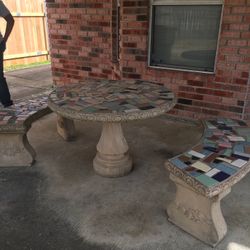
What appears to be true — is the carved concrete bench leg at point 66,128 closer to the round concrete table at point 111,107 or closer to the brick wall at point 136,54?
the round concrete table at point 111,107

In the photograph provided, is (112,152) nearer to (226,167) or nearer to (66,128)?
(66,128)

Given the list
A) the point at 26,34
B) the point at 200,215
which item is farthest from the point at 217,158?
the point at 26,34

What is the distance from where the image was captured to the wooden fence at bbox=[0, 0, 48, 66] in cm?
783

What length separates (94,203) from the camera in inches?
94.3

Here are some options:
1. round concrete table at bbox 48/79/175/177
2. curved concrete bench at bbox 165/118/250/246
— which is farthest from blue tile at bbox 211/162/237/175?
round concrete table at bbox 48/79/175/177

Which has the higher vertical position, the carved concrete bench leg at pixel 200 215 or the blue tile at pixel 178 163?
the blue tile at pixel 178 163

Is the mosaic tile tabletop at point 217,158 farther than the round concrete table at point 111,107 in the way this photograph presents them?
No

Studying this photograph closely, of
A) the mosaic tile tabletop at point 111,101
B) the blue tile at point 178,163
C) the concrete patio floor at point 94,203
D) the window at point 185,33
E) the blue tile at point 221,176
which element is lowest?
the concrete patio floor at point 94,203

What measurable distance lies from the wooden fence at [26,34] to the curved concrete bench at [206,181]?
704 cm

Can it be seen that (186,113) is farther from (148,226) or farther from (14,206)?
(14,206)

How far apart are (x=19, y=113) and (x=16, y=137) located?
292mm

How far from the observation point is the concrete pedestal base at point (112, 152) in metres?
2.74

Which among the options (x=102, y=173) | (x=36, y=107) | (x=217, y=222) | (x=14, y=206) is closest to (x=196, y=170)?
(x=217, y=222)

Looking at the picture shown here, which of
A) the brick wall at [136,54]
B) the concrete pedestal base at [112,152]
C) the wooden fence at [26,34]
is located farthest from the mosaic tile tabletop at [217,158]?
the wooden fence at [26,34]
